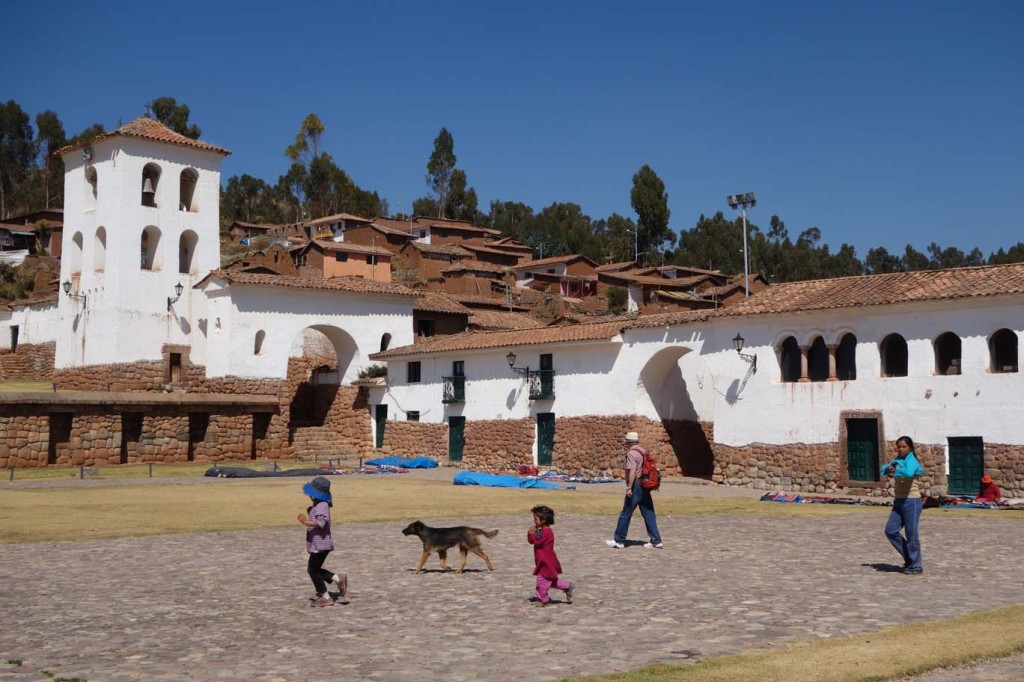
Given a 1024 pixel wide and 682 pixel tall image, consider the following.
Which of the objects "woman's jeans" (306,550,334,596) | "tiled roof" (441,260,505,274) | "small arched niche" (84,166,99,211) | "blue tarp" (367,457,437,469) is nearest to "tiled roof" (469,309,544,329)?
"blue tarp" (367,457,437,469)

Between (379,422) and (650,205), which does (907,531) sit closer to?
(379,422)

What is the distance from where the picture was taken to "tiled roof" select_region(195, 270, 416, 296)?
40.9 metres

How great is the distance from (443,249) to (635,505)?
227 ft

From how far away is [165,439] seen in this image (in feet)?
122

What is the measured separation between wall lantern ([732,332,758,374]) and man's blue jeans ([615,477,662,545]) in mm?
15130

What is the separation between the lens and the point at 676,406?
33406 millimetres

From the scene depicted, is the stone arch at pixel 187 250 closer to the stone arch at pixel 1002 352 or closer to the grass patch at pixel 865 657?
the stone arch at pixel 1002 352

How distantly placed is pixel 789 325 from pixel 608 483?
6392 millimetres

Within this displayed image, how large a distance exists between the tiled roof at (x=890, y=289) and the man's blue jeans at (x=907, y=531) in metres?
13.8

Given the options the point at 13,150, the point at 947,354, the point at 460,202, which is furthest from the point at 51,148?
the point at 947,354

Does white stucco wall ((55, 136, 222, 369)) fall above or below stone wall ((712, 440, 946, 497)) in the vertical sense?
above

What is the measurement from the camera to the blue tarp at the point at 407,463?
3594cm

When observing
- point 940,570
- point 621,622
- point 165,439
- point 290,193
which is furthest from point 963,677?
point 290,193

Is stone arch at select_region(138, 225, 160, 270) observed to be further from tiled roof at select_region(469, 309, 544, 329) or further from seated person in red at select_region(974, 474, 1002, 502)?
seated person in red at select_region(974, 474, 1002, 502)
